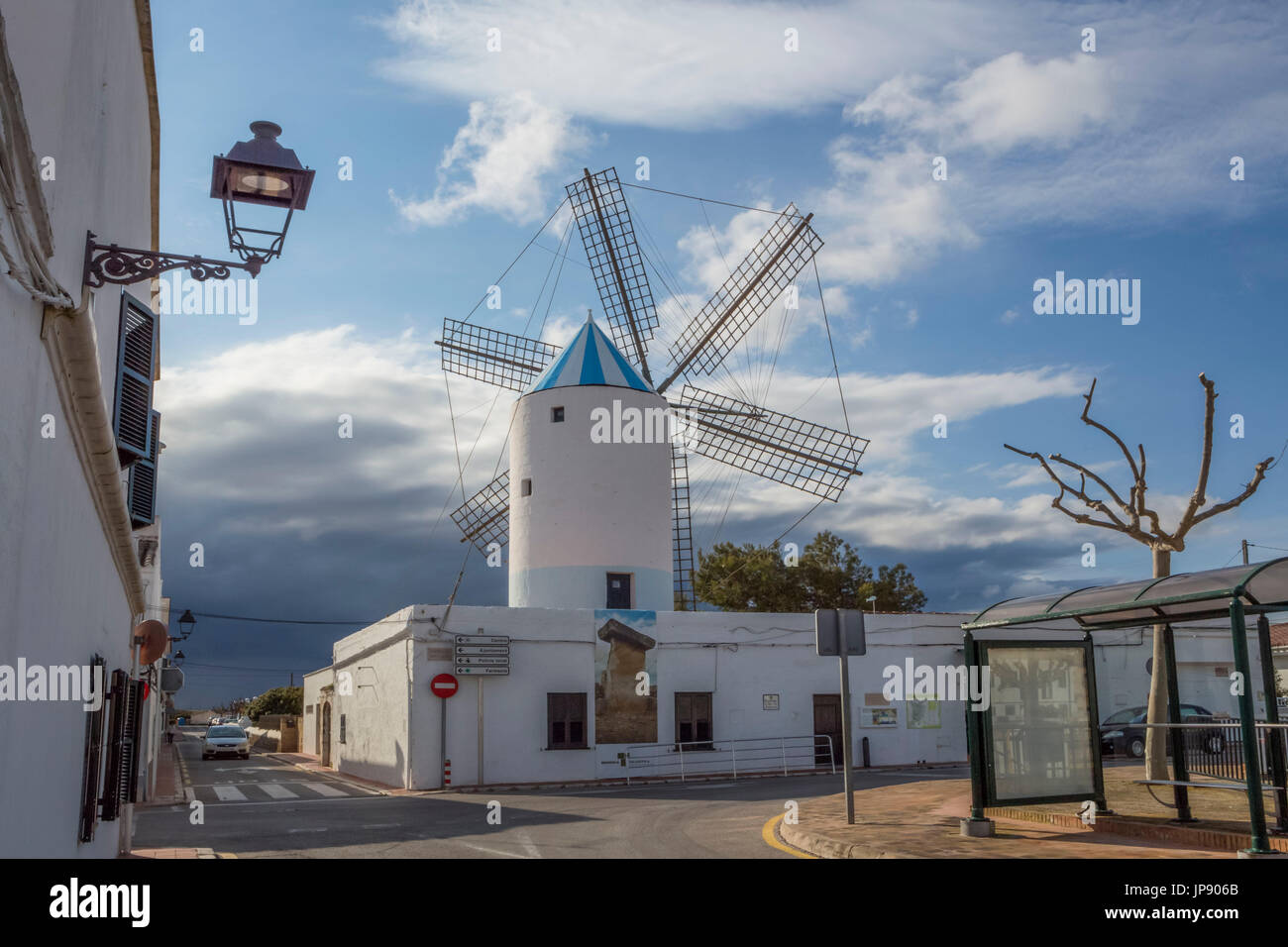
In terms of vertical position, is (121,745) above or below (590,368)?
below

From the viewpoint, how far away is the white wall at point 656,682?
24000 millimetres

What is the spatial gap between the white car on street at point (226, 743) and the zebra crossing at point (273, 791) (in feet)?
51.0

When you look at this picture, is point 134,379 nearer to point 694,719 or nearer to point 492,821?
point 492,821

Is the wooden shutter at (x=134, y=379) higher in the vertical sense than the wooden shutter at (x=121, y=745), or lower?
higher

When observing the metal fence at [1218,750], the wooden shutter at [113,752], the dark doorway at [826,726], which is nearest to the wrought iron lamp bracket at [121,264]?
the wooden shutter at [113,752]

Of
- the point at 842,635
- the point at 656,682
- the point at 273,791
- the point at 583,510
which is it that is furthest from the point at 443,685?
the point at 842,635

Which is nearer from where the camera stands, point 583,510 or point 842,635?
point 842,635

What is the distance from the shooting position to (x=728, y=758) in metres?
26.3

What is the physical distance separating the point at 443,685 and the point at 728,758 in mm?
7538

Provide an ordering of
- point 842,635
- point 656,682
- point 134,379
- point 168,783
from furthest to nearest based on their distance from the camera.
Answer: point 168,783
point 656,682
point 842,635
point 134,379

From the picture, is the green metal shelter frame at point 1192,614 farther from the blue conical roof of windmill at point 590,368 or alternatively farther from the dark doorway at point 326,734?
the dark doorway at point 326,734

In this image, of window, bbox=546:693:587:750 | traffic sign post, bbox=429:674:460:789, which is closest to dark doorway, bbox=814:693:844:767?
window, bbox=546:693:587:750

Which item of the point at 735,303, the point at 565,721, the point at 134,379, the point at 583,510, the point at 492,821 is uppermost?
the point at 735,303

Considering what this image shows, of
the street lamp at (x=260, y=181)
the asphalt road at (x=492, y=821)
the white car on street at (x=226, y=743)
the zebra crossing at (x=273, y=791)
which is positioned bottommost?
the white car on street at (x=226, y=743)
